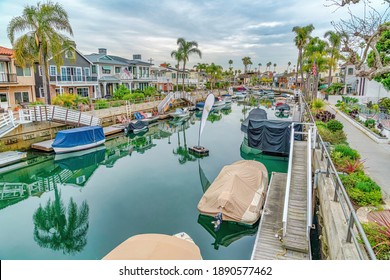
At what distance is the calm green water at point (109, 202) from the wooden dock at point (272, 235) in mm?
1073

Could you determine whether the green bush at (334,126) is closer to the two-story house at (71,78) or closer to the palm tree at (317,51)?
the palm tree at (317,51)

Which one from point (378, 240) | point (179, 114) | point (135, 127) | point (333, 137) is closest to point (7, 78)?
point (135, 127)

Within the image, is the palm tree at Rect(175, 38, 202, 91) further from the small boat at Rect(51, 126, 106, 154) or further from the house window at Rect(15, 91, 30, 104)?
the small boat at Rect(51, 126, 106, 154)

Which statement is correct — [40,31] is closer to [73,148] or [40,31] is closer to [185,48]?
[73,148]

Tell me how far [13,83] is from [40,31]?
8973 mm

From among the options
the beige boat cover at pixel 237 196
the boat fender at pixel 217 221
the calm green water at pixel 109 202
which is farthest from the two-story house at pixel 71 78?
the boat fender at pixel 217 221

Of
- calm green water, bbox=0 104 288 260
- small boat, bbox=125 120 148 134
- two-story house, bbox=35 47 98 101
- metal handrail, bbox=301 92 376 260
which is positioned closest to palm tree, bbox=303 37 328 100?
calm green water, bbox=0 104 288 260

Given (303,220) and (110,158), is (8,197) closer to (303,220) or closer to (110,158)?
(110,158)

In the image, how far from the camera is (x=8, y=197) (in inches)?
664

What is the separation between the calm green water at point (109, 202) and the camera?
11.8 meters

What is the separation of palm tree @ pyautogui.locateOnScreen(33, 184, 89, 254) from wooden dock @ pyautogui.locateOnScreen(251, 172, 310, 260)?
7483mm

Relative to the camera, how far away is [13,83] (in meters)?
31.7

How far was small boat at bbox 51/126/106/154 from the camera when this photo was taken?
24.2 metres

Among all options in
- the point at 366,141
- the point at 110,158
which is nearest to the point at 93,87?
the point at 110,158
